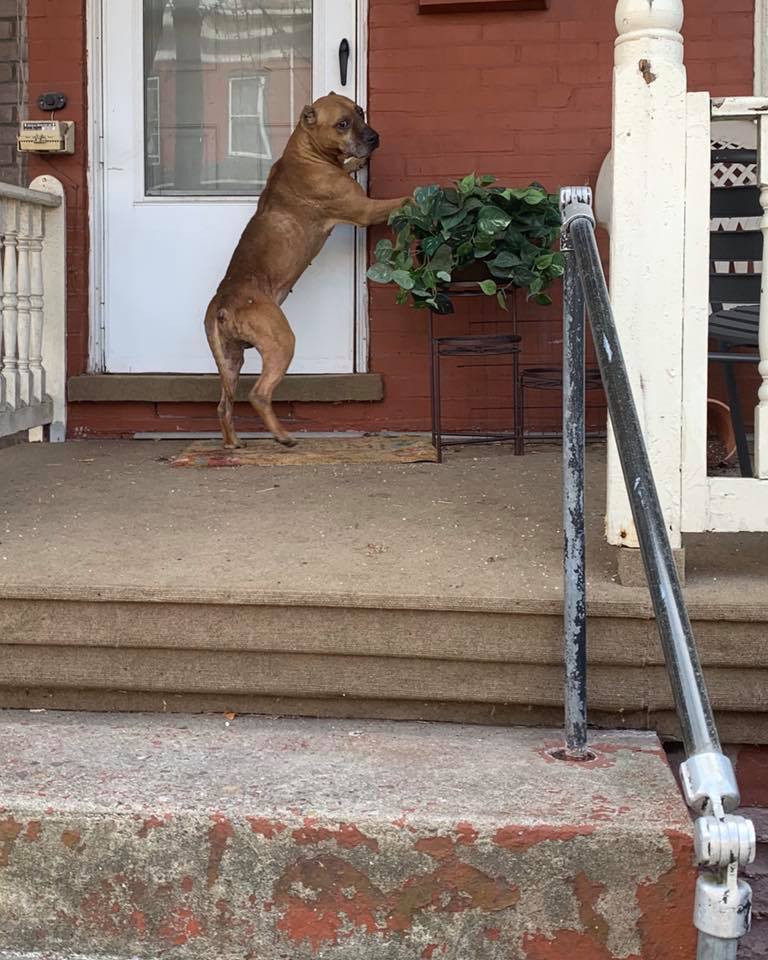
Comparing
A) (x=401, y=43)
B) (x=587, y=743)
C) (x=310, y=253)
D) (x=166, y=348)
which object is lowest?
(x=587, y=743)

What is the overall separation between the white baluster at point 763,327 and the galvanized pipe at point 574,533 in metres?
0.52

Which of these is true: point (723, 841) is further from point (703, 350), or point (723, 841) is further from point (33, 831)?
point (703, 350)

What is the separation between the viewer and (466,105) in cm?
532

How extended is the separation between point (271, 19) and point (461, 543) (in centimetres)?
333

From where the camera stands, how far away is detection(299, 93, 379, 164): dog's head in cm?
503

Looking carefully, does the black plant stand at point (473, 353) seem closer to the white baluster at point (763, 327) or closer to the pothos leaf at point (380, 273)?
the pothos leaf at point (380, 273)

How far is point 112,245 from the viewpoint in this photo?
5.53m

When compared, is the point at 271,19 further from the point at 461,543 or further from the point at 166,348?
the point at 461,543

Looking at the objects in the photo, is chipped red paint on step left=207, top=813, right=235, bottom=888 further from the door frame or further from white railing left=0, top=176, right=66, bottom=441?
the door frame

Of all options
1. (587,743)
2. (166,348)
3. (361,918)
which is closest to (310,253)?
(166,348)

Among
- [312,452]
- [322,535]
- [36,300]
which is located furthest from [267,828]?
[36,300]

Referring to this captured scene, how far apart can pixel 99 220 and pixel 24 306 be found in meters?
0.74

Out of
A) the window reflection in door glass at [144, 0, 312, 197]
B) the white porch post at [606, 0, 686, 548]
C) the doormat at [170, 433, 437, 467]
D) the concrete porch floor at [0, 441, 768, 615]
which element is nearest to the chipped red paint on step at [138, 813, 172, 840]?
the concrete porch floor at [0, 441, 768, 615]

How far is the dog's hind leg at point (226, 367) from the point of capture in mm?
4965
